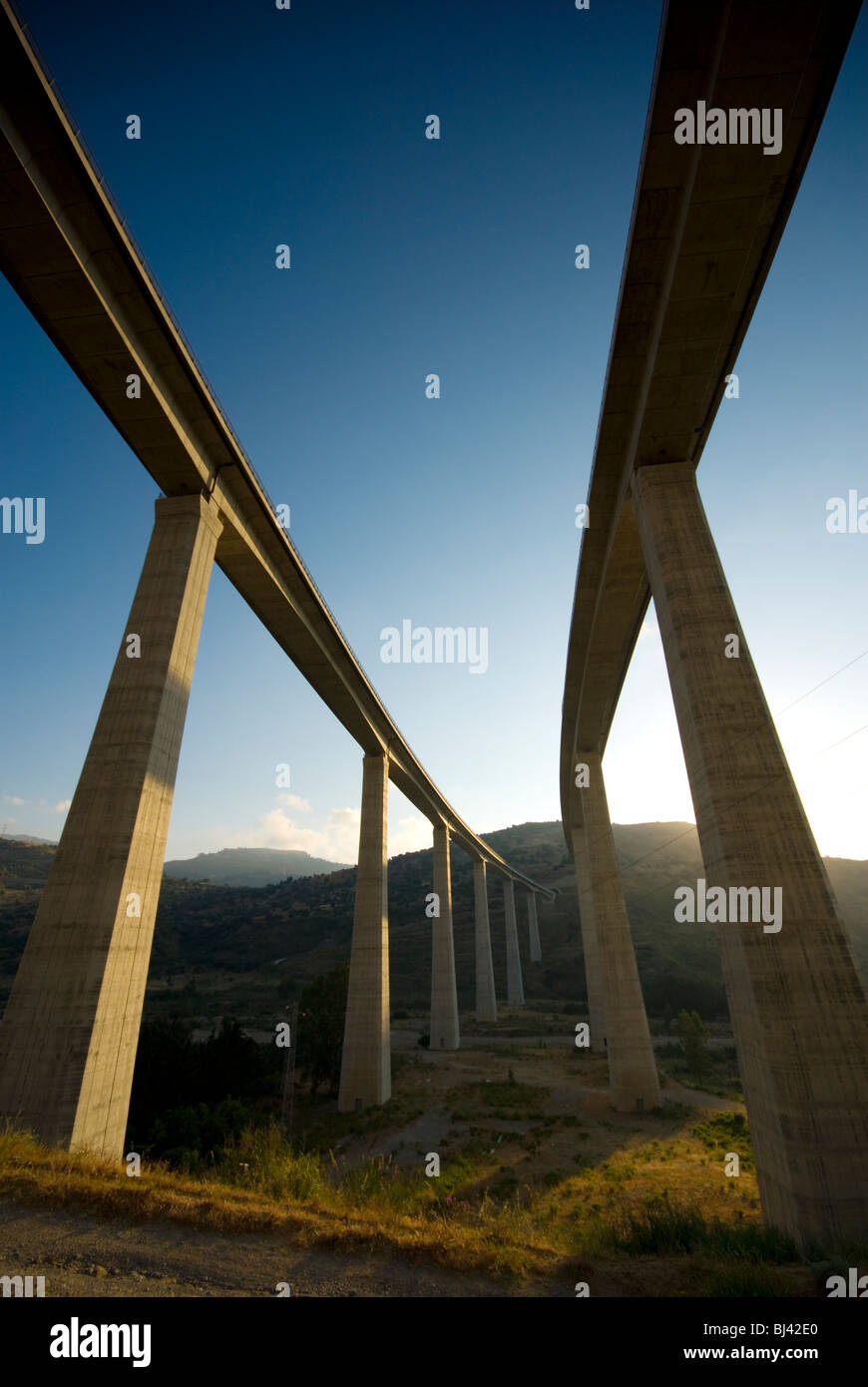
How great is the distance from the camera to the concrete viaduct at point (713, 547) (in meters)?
9.30

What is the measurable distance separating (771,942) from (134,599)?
1549 centimetres

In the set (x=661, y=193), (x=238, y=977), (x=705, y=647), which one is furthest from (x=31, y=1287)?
(x=238, y=977)

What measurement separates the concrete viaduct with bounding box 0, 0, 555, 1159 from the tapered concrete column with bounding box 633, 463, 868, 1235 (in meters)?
11.6

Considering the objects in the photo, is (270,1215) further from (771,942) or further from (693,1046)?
(693,1046)

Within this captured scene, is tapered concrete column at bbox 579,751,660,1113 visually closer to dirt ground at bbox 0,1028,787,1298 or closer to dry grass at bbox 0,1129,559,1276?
dry grass at bbox 0,1129,559,1276

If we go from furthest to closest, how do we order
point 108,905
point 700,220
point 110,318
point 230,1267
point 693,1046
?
point 693,1046 → point 110,318 → point 700,220 → point 108,905 → point 230,1267

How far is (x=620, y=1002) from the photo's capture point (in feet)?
82.8

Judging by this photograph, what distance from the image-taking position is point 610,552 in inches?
790

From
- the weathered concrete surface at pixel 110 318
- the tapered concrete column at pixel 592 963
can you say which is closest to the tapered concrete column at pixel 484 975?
the tapered concrete column at pixel 592 963

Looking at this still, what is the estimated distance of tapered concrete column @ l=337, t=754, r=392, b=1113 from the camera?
25.6 metres

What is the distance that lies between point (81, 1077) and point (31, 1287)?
5901mm

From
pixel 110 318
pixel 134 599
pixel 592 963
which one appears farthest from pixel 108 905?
pixel 592 963

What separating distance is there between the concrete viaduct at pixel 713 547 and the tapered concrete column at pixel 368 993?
19380 millimetres
